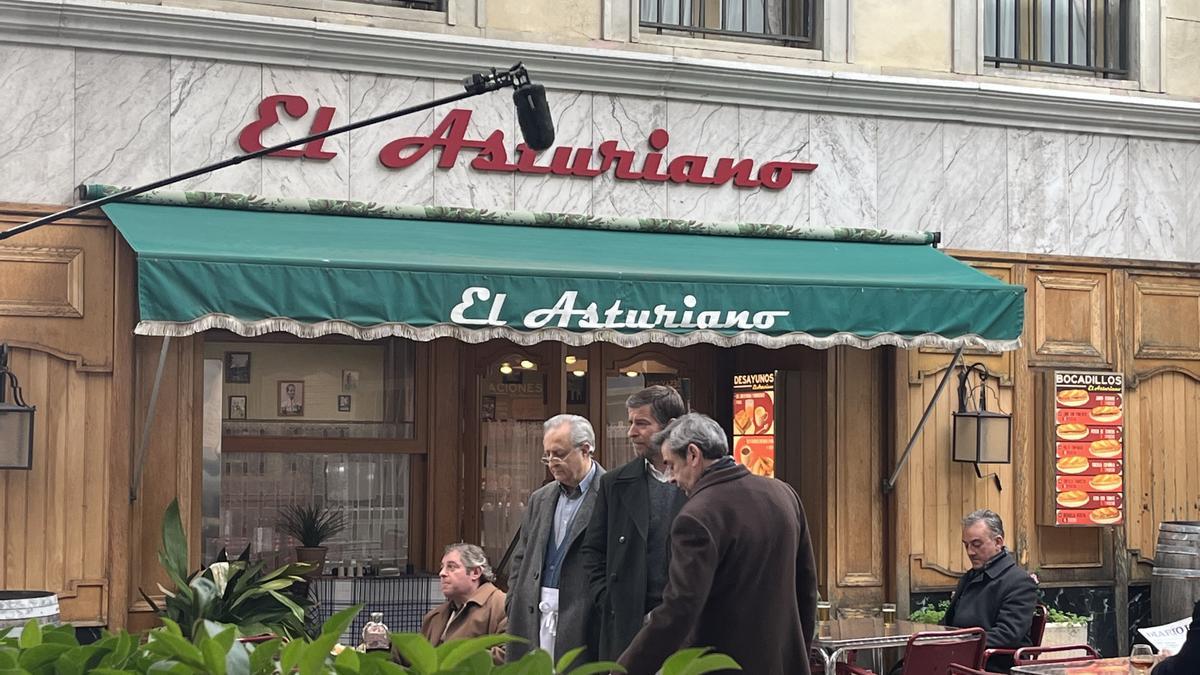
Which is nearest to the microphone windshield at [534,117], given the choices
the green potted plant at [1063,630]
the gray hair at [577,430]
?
the gray hair at [577,430]

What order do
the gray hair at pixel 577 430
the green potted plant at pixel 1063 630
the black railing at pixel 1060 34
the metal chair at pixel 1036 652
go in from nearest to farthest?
the gray hair at pixel 577 430 → the metal chair at pixel 1036 652 → the green potted plant at pixel 1063 630 → the black railing at pixel 1060 34

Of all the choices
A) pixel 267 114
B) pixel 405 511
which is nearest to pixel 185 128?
pixel 267 114

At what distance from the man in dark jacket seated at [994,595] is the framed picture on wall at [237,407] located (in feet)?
15.6

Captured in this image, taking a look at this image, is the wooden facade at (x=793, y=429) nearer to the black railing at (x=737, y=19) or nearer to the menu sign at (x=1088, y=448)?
the menu sign at (x=1088, y=448)

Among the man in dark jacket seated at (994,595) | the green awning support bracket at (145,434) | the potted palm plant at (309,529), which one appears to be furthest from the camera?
the potted palm plant at (309,529)

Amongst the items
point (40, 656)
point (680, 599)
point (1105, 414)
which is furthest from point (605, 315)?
point (40, 656)

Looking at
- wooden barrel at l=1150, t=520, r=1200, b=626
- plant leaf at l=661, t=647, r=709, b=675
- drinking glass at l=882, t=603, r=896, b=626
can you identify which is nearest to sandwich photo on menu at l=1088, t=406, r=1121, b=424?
wooden barrel at l=1150, t=520, r=1200, b=626

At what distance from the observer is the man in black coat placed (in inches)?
275

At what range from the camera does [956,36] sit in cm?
1252

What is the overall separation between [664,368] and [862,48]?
8.91 feet

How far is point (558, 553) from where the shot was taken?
750 cm

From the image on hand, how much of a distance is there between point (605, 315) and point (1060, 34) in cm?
523

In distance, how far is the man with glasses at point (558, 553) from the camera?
730cm

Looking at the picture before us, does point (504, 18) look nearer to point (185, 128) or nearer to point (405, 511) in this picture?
point (185, 128)
